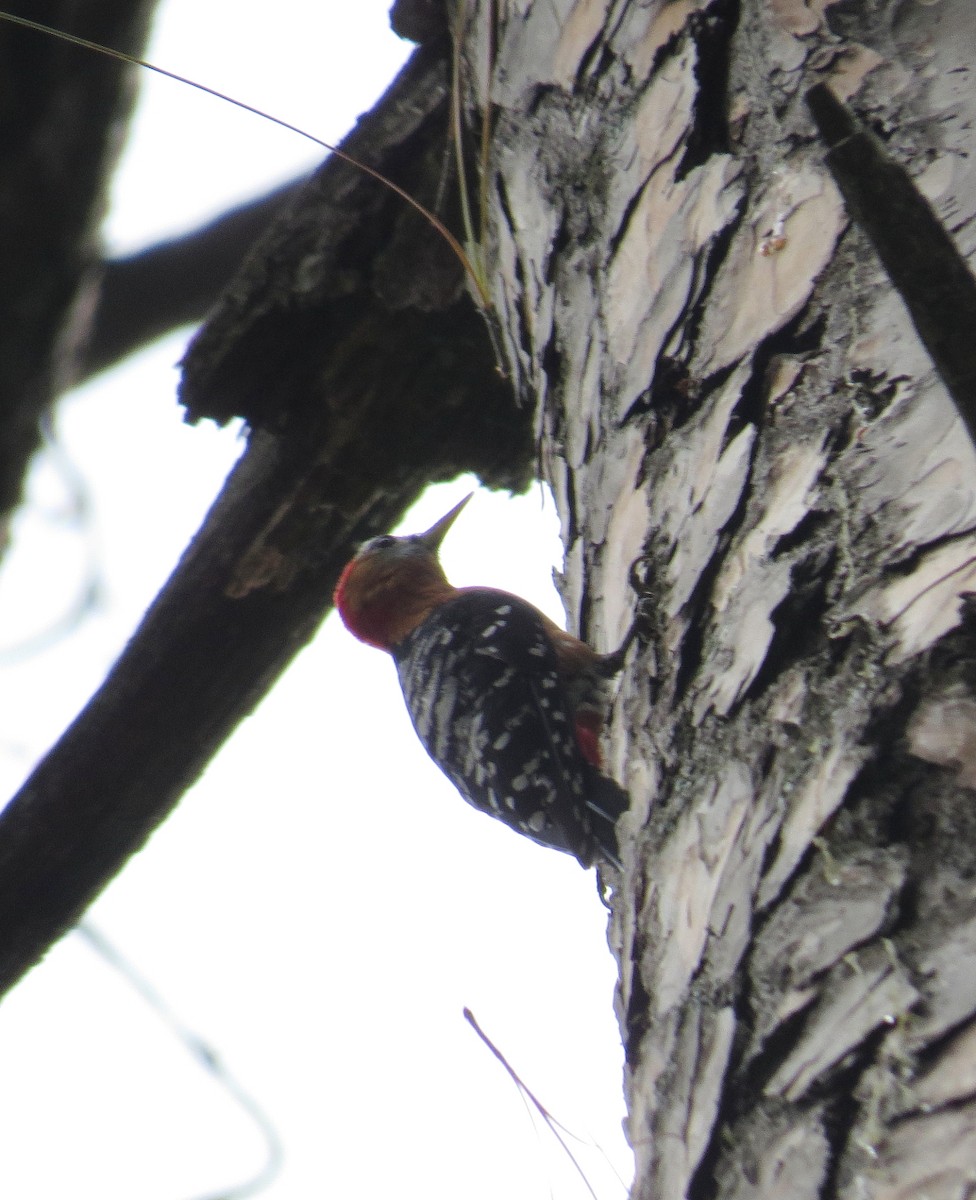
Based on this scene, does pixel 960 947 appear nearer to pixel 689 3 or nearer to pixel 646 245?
pixel 646 245

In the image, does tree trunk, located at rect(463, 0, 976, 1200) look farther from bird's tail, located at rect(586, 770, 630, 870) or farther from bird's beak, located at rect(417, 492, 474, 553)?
bird's beak, located at rect(417, 492, 474, 553)

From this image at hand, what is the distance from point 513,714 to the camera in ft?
12.0

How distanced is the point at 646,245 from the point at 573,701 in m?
1.79

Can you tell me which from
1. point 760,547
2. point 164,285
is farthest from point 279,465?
point 760,547

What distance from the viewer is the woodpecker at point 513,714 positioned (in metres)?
3.29

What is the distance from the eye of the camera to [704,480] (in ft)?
5.41

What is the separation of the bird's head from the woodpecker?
0.44ft

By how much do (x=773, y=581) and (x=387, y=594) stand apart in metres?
3.52

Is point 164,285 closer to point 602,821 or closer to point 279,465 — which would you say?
point 279,465

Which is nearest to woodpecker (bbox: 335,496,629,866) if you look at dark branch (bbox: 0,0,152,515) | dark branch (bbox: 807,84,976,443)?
dark branch (bbox: 0,0,152,515)

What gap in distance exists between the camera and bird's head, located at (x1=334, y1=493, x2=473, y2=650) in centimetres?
486

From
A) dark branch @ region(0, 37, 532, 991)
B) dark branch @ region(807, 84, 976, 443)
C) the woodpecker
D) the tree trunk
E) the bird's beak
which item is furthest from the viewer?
the bird's beak

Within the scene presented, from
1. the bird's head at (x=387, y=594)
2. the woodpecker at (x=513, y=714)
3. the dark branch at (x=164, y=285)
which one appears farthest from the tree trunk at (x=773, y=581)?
the bird's head at (x=387, y=594)

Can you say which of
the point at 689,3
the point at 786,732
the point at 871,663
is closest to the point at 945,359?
the point at 871,663
